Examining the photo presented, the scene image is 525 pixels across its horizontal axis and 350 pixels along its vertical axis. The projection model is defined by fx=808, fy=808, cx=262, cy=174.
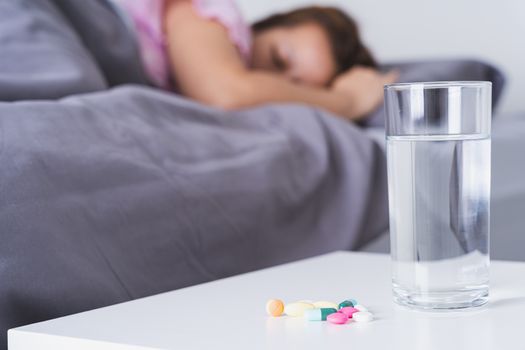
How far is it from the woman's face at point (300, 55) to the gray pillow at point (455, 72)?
8.1 inches

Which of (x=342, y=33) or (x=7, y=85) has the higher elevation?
(x=7, y=85)

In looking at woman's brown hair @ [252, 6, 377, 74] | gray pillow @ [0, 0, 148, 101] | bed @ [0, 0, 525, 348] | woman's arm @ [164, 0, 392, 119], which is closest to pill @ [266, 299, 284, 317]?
bed @ [0, 0, 525, 348]

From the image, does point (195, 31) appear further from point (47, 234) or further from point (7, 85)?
point (47, 234)

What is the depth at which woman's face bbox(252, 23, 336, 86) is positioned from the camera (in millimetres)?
2115

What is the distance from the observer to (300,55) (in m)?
2.12

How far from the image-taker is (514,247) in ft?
4.17

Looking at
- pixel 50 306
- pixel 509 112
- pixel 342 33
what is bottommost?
pixel 509 112

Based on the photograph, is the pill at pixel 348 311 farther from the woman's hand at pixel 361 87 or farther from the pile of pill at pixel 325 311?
the woman's hand at pixel 361 87

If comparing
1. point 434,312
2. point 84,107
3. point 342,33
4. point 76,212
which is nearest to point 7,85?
point 84,107

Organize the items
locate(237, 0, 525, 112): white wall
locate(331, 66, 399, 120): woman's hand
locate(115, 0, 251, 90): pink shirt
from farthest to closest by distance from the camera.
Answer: locate(237, 0, 525, 112): white wall → locate(331, 66, 399, 120): woman's hand → locate(115, 0, 251, 90): pink shirt

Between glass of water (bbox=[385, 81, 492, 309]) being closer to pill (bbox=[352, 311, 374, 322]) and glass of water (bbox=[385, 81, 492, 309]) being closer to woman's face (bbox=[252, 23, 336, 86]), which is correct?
pill (bbox=[352, 311, 374, 322])

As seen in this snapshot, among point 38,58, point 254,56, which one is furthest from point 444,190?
point 254,56

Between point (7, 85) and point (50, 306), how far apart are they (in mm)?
491

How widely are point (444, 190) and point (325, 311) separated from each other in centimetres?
12
